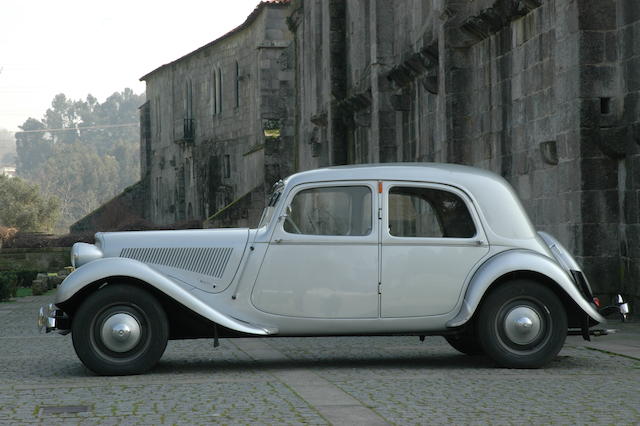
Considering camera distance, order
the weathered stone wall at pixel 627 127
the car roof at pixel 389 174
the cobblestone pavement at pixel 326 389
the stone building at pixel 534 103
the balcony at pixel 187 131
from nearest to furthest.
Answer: the cobblestone pavement at pixel 326 389 < the car roof at pixel 389 174 < the weathered stone wall at pixel 627 127 < the stone building at pixel 534 103 < the balcony at pixel 187 131

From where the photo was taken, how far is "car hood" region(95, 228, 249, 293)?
29.1 ft

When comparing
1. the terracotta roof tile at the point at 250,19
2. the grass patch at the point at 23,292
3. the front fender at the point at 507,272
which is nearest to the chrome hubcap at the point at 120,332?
the front fender at the point at 507,272

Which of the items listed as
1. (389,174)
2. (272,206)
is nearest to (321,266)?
(272,206)

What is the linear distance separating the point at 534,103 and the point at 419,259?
309 inches

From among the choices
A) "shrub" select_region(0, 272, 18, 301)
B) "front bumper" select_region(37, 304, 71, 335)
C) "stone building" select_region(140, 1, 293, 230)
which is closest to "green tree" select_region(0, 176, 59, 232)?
"stone building" select_region(140, 1, 293, 230)

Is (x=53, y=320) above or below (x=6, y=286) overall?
above

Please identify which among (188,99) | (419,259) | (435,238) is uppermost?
(188,99)

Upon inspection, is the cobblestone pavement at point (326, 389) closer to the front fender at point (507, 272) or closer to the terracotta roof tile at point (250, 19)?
the front fender at point (507, 272)

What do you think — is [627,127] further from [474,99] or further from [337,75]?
[337,75]

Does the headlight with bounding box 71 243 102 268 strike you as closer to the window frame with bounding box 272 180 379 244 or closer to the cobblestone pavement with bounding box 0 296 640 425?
the cobblestone pavement with bounding box 0 296 640 425

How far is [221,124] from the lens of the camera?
5566 centimetres

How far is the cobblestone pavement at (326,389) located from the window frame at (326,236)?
1.05m

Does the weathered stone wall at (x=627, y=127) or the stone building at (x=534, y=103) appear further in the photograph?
the stone building at (x=534, y=103)

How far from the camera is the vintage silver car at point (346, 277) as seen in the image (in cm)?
858
